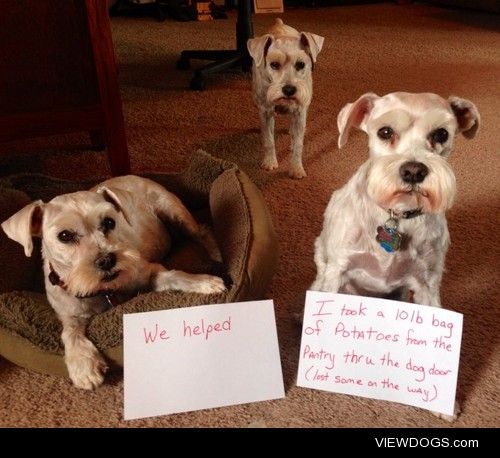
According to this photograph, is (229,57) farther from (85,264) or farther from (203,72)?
(85,264)

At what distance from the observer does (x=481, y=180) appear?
243cm

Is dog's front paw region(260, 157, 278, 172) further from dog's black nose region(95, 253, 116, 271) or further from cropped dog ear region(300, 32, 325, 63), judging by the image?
dog's black nose region(95, 253, 116, 271)

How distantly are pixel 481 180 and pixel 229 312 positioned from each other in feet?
5.33

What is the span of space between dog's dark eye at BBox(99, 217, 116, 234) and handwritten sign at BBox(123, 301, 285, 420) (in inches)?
10.3

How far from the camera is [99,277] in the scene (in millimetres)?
1325

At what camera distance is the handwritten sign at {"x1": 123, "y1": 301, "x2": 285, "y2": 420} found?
1286mm

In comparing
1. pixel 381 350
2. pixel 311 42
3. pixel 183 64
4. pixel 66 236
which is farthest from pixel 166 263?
pixel 183 64

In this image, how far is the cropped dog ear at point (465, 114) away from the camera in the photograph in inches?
50.0

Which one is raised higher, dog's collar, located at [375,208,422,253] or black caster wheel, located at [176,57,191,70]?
dog's collar, located at [375,208,422,253]

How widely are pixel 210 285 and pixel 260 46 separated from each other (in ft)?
4.51

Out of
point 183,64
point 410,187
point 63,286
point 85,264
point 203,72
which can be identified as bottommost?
point 183,64

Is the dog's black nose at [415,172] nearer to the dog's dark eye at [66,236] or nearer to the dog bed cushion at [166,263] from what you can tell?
the dog bed cushion at [166,263]

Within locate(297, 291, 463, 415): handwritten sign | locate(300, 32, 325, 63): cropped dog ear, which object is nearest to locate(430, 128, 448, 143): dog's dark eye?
locate(297, 291, 463, 415): handwritten sign
